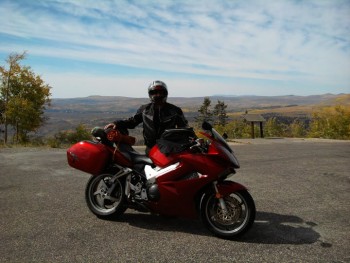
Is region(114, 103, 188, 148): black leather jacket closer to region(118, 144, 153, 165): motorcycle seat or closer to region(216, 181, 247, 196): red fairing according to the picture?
region(118, 144, 153, 165): motorcycle seat

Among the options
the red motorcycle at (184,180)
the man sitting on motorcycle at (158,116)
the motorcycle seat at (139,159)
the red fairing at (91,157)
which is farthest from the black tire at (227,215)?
the red fairing at (91,157)

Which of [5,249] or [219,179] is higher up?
[219,179]

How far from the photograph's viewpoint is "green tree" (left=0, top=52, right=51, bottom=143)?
132ft

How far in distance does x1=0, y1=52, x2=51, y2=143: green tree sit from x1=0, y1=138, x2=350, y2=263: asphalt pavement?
3569 cm

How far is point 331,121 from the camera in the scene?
38.4 metres

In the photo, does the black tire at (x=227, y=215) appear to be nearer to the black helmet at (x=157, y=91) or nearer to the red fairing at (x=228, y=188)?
the red fairing at (x=228, y=188)

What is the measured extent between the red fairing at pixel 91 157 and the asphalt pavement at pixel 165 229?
0.81m

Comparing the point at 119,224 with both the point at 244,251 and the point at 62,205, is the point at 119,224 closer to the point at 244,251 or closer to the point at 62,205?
the point at 62,205

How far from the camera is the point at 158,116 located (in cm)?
522

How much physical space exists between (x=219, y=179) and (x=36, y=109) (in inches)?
1707

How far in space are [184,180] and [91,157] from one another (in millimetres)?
1617

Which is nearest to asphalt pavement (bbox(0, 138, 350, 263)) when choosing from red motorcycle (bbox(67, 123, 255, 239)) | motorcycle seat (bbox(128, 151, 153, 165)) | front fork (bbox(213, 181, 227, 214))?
red motorcycle (bbox(67, 123, 255, 239))

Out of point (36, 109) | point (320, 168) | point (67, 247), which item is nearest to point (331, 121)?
point (320, 168)

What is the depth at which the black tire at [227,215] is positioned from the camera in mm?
4273
